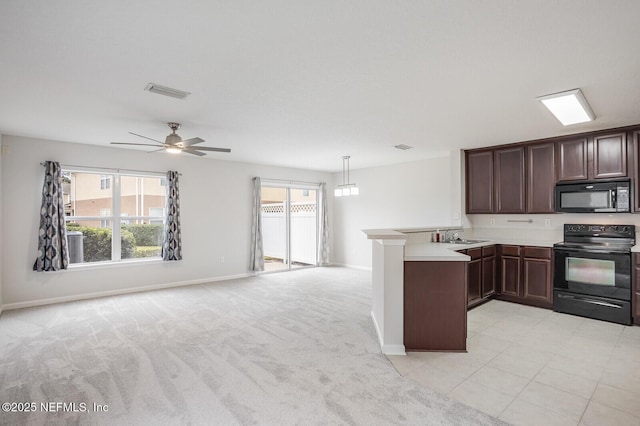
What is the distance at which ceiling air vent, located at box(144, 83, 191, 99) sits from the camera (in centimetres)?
296

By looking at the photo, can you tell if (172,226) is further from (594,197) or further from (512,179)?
(594,197)

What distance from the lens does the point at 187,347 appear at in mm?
3242

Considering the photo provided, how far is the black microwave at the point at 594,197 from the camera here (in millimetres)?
4172

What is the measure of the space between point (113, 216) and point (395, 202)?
5393 millimetres

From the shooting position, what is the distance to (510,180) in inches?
204

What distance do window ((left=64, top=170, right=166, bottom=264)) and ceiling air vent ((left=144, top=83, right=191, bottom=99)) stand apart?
124 inches

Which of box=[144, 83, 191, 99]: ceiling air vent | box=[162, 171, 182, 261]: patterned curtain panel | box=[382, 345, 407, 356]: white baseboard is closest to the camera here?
box=[144, 83, 191, 99]: ceiling air vent

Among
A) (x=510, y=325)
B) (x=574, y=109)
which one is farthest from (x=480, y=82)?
(x=510, y=325)

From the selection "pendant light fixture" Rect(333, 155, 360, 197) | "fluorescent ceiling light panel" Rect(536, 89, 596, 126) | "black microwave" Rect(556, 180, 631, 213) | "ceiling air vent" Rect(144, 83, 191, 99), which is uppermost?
"ceiling air vent" Rect(144, 83, 191, 99)

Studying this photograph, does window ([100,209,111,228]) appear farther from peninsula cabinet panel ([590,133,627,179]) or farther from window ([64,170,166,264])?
peninsula cabinet panel ([590,133,627,179])

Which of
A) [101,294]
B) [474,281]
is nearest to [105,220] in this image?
[101,294]

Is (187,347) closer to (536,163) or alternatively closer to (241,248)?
(241,248)

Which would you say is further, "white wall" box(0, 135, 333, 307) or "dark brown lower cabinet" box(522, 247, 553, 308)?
"white wall" box(0, 135, 333, 307)

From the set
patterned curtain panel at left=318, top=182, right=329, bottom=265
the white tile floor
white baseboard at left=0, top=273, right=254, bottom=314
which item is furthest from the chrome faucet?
white baseboard at left=0, top=273, right=254, bottom=314
